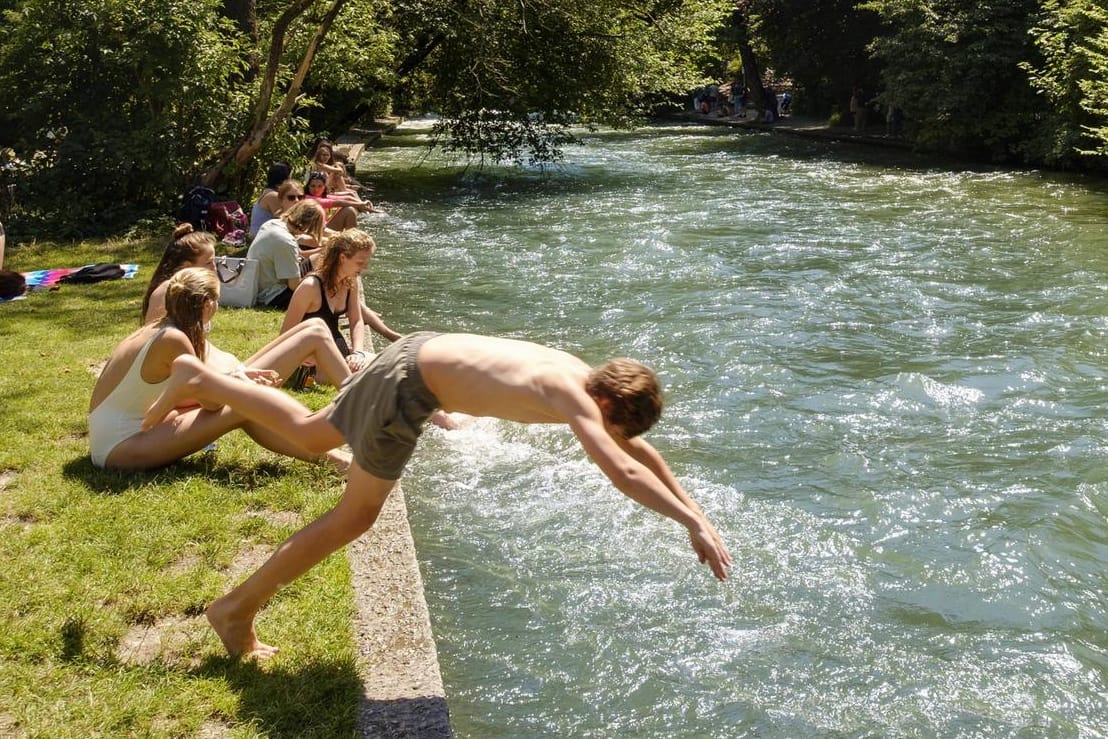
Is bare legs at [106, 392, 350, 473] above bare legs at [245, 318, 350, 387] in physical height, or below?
below

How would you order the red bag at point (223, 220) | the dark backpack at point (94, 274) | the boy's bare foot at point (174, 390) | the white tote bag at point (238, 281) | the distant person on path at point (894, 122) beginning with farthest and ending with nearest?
the distant person on path at point (894, 122) < the red bag at point (223, 220) < the dark backpack at point (94, 274) < the white tote bag at point (238, 281) < the boy's bare foot at point (174, 390)

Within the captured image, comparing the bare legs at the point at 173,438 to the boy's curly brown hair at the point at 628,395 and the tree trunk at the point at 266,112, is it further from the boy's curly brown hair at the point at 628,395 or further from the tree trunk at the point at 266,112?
the tree trunk at the point at 266,112

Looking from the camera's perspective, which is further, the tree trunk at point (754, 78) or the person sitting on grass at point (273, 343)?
the tree trunk at point (754, 78)

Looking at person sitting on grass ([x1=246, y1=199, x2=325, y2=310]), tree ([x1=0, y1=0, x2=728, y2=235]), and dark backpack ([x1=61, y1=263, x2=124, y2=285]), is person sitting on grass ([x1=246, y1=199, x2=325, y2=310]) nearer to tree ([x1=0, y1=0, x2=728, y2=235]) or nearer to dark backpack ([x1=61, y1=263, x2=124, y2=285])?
dark backpack ([x1=61, y1=263, x2=124, y2=285])

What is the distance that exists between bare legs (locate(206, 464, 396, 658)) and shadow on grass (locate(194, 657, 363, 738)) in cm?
10

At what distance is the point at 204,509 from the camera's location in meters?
A: 5.67

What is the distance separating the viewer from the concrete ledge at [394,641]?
4.05 meters

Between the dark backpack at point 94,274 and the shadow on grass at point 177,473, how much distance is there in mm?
5886

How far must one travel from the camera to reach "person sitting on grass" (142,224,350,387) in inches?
259

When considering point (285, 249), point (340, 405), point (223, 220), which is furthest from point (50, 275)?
point (340, 405)

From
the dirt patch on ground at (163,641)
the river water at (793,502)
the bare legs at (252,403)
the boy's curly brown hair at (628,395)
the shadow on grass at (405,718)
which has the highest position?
the boy's curly brown hair at (628,395)

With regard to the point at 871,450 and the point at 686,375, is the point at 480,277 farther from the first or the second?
the point at 871,450

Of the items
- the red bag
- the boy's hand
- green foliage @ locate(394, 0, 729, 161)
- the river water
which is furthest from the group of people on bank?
green foliage @ locate(394, 0, 729, 161)

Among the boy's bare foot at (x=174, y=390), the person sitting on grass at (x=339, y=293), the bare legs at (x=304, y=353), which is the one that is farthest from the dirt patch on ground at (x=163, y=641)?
the person sitting on grass at (x=339, y=293)
